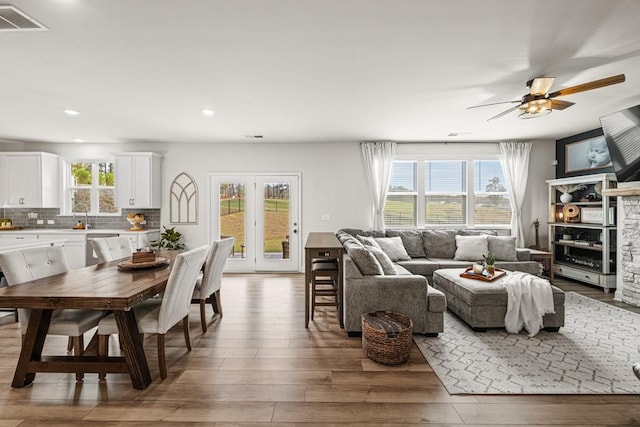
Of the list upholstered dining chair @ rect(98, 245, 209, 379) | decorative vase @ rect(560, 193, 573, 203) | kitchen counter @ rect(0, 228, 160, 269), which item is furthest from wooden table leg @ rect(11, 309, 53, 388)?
decorative vase @ rect(560, 193, 573, 203)

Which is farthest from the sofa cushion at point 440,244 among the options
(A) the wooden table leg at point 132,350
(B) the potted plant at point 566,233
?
(A) the wooden table leg at point 132,350

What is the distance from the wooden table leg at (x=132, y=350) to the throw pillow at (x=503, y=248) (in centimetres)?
496

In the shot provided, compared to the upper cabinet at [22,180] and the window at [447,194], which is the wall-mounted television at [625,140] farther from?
the upper cabinet at [22,180]

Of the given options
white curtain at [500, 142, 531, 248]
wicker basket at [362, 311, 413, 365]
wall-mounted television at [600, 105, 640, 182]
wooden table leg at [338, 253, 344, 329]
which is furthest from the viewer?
white curtain at [500, 142, 531, 248]

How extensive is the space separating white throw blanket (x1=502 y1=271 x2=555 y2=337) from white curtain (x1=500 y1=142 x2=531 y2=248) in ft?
9.82

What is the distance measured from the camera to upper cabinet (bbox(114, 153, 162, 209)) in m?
5.71

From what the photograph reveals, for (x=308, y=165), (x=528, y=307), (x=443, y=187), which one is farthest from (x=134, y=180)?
(x=528, y=307)

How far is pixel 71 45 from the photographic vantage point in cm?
243

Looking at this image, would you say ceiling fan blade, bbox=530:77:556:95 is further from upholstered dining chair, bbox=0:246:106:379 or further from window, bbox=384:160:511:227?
upholstered dining chair, bbox=0:246:106:379

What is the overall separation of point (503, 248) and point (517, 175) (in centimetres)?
167

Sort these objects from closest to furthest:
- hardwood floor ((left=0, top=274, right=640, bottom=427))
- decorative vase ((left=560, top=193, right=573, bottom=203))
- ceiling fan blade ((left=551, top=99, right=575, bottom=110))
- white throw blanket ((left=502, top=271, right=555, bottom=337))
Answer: hardwood floor ((left=0, top=274, right=640, bottom=427)), ceiling fan blade ((left=551, top=99, right=575, bottom=110)), white throw blanket ((left=502, top=271, right=555, bottom=337)), decorative vase ((left=560, top=193, right=573, bottom=203))

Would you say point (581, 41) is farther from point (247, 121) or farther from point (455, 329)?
point (247, 121)

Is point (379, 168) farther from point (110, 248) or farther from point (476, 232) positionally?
point (110, 248)

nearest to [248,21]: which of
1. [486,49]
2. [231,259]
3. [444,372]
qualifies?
[486,49]
